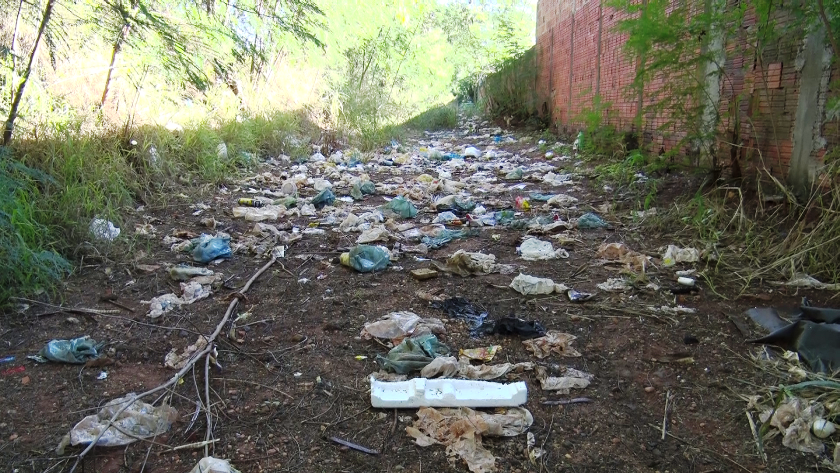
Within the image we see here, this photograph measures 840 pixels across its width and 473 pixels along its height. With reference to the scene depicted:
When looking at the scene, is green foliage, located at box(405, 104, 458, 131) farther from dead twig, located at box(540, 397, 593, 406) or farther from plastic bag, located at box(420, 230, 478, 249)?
dead twig, located at box(540, 397, 593, 406)

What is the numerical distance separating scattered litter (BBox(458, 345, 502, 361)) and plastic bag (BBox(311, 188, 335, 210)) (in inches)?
111

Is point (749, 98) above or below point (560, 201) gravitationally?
above

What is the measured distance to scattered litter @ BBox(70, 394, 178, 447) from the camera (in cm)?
153

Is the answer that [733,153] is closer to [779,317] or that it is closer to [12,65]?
[779,317]

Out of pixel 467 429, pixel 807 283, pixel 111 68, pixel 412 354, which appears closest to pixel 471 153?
pixel 111 68

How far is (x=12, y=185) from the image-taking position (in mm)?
→ 2727

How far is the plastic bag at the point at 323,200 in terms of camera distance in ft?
15.1

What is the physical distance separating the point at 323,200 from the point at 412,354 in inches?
114

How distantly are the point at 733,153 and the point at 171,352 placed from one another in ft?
12.1

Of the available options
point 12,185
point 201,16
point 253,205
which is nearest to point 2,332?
point 12,185

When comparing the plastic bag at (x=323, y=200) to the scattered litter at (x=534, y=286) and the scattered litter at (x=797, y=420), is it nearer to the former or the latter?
the scattered litter at (x=534, y=286)

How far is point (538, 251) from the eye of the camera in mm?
A: 3156

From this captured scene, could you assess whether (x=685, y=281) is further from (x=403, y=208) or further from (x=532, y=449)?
(x=403, y=208)

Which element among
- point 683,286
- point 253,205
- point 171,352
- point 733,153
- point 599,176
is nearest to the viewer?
point 171,352
